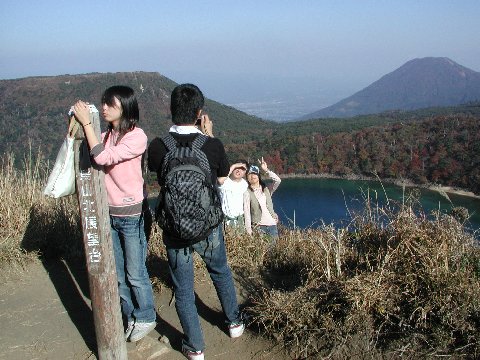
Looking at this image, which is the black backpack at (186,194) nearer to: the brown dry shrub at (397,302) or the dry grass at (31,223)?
the brown dry shrub at (397,302)

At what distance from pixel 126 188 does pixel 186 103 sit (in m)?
0.59

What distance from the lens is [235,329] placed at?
2574 millimetres

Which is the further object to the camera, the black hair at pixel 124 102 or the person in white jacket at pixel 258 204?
the person in white jacket at pixel 258 204

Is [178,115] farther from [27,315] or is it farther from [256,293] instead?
[27,315]

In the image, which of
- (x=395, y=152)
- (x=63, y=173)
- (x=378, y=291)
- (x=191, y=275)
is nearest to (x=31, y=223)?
(x=63, y=173)

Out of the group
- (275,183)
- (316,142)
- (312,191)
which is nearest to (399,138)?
(316,142)

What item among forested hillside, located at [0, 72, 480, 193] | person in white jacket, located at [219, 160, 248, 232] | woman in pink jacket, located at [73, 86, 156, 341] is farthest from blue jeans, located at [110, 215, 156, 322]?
forested hillside, located at [0, 72, 480, 193]

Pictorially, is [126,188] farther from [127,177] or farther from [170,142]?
[170,142]

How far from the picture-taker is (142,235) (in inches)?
101

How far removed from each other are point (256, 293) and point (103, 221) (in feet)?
3.91

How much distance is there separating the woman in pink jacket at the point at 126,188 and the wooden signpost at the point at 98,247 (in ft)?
0.36

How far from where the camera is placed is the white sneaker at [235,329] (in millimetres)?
2570

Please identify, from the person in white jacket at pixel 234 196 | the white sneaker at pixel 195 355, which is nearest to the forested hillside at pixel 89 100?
the person in white jacket at pixel 234 196

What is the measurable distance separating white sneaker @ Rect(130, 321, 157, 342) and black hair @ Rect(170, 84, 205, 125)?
48.1 inches
